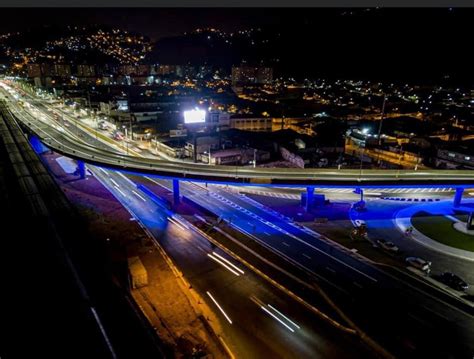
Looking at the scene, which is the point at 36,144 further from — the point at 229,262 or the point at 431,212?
the point at 431,212

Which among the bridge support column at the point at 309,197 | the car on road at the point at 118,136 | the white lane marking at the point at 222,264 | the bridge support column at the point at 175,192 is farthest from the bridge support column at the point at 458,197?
the car on road at the point at 118,136

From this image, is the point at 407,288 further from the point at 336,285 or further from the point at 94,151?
the point at 94,151

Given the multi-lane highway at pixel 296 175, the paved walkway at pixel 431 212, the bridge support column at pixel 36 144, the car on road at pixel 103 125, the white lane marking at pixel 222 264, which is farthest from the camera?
the car on road at pixel 103 125

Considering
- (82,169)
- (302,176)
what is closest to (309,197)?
(302,176)

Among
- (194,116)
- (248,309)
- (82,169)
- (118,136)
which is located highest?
(194,116)

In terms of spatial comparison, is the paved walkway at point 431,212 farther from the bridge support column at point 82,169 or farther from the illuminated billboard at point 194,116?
the bridge support column at point 82,169

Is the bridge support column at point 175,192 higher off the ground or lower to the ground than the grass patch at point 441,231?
higher

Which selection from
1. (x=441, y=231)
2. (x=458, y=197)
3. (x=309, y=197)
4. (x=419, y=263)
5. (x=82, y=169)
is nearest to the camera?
(x=419, y=263)

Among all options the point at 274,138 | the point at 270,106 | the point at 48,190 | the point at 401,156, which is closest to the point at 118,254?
the point at 48,190
